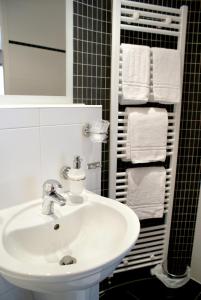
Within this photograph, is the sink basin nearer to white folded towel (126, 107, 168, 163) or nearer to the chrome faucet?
the chrome faucet

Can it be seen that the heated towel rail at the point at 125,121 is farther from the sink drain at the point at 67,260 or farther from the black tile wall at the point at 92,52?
the sink drain at the point at 67,260

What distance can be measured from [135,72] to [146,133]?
36cm

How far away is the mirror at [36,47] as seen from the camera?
1.05m

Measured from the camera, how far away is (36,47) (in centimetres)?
114

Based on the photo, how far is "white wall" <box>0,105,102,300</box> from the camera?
978mm

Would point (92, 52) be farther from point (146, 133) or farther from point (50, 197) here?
point (50, 197)

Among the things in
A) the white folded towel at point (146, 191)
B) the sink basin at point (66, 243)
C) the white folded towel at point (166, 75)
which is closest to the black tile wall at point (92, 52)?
the white folded towel at point (166, 75)

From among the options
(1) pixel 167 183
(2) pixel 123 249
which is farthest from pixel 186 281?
(2) pixel 123 249

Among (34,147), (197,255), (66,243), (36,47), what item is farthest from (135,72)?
(197,255)

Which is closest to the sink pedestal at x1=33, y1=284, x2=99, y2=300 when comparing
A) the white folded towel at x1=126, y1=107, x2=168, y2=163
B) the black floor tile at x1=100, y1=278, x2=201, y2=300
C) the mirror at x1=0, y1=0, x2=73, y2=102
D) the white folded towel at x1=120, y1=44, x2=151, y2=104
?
the black floor tile at x1=100, y1=278, x2=201, y2=300

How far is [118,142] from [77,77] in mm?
445

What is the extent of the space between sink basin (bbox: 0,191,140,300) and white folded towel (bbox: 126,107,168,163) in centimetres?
44

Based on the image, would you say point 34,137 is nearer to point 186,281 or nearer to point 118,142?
point 118,142

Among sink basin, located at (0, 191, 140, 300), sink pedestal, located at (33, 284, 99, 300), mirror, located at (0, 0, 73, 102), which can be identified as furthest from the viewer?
mirror, located at (0, 0, 73, 102)
